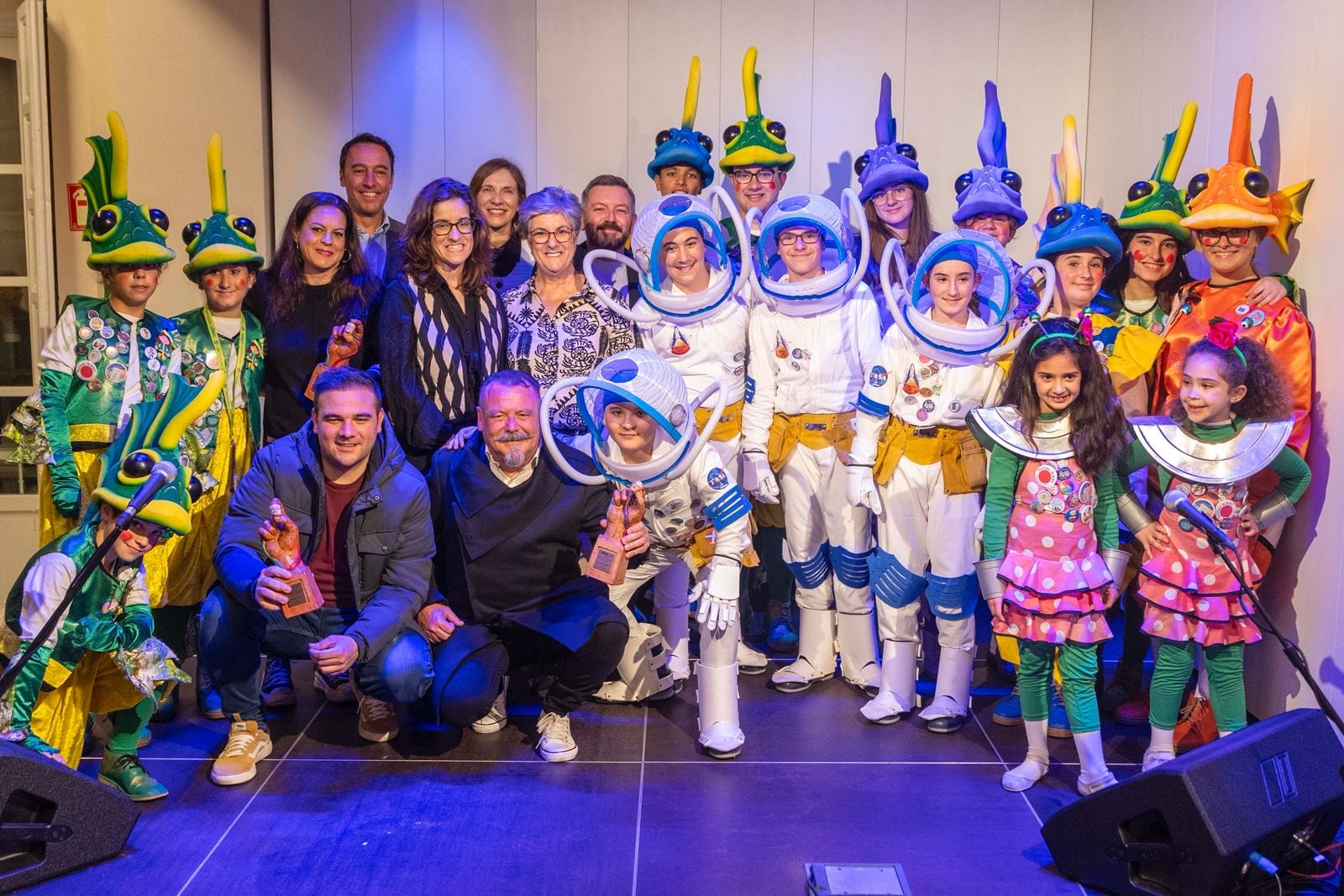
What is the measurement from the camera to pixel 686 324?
427 cm

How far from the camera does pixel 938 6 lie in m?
6.00

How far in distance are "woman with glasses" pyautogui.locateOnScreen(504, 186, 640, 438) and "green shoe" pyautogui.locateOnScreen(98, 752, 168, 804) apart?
1602 mm

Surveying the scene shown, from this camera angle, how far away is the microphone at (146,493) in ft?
9.49

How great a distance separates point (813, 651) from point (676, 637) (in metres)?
0.47

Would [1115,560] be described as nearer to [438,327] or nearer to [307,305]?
[438,327]

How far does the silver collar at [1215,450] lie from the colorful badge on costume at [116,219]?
2973 millimetres

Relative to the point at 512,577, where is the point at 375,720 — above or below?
below

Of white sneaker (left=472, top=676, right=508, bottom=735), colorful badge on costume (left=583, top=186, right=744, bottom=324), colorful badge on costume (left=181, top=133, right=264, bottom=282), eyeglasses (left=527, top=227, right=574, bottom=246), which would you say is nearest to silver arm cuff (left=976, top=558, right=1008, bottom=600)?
colorful badge on costume (left=583, top=186, right=744, bottom=324)

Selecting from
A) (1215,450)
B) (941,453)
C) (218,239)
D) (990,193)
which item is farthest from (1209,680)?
(218,239)

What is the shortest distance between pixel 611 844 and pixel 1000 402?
5.29ft

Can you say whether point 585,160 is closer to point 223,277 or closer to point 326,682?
point 223,277

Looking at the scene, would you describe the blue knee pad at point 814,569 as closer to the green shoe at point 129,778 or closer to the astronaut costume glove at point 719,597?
the astronaut costume glove at point 719,597

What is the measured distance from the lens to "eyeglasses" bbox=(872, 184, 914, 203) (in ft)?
15.4

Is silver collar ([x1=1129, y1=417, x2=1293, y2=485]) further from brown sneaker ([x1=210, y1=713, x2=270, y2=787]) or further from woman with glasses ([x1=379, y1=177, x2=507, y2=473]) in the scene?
brown sneaker ([x1=210, y1=713, x2=270, y2=787])
